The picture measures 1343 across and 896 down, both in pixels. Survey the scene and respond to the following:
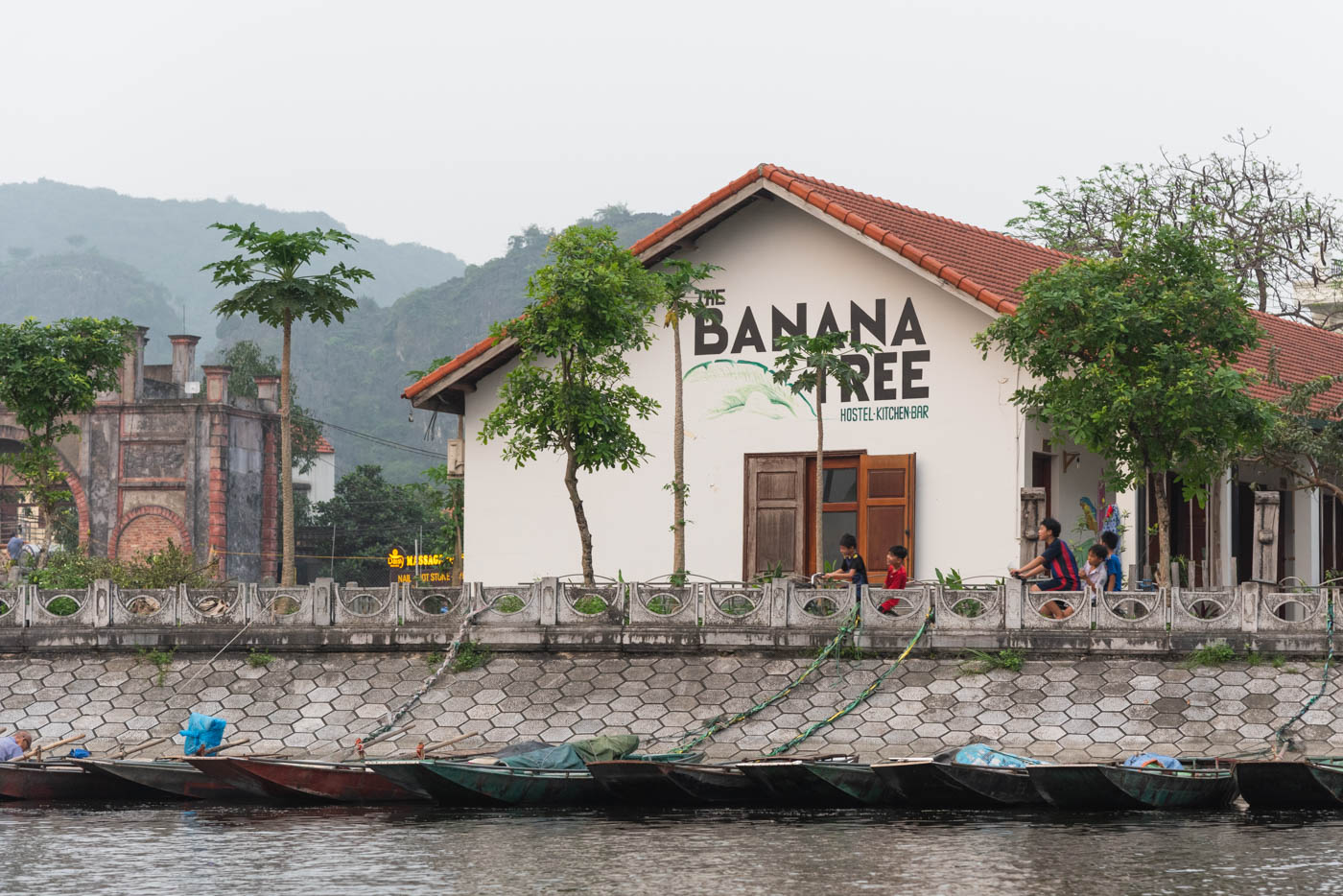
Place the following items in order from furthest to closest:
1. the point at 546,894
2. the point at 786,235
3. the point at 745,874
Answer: the point at 786,235 < the point at 745,874 < the point at 546,894

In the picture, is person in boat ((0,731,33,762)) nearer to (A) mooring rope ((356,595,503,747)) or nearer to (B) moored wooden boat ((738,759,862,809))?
(A) mooring rope ((356,595,503,747))

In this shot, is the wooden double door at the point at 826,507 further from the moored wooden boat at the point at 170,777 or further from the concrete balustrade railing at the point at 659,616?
the moored wooden boat at the point at 170,777

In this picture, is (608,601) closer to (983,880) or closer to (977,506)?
(977,506)

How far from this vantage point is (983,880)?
50.8 feet

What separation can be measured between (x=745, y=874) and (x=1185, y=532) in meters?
17.2

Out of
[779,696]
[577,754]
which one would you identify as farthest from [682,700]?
[577,754]

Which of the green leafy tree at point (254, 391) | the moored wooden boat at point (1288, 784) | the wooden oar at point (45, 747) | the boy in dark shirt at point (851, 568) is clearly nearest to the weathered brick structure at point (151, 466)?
the green leafy tree at point (254, 391)

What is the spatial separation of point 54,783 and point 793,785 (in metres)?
9.17

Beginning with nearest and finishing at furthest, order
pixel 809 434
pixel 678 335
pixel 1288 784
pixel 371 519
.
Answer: pixel 1288 784
pixel 678 335
pixel 809 434
pixel 371 519

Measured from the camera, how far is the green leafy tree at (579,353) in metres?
25.5

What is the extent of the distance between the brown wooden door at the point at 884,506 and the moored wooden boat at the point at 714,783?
755 cm

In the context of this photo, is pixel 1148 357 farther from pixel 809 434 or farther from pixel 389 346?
pixel 389 346

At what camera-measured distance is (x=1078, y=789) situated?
19.7 m

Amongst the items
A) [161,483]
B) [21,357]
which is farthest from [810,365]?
[161,483]
